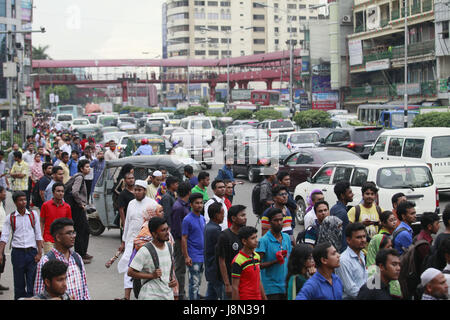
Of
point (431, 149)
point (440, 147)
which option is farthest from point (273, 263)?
point (440, 147)

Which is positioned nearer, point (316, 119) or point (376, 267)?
point (376, 267)

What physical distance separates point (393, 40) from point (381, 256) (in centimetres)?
5614

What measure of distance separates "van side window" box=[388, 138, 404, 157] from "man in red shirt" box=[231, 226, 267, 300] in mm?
13009

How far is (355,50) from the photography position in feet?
207

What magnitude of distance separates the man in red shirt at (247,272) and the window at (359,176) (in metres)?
7.01

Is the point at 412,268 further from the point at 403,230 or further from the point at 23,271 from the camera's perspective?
the point at 23,271

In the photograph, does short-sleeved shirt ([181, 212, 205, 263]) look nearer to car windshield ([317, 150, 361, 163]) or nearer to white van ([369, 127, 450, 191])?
car windshield ([317, 150, 361, 163])

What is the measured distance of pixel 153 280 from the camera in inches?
274

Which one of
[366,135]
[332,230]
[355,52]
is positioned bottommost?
[332,230]

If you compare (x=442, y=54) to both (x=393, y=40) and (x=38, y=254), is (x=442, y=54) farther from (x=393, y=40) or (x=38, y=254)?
(x=38, y=254)

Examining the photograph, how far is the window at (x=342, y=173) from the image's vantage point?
14.1 metres

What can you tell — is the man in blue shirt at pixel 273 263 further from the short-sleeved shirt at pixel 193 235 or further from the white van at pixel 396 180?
the white van at pixel 396 180

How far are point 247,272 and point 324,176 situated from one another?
811 cm

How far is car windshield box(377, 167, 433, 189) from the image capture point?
13.4 metres
